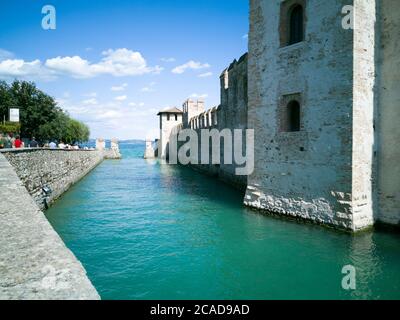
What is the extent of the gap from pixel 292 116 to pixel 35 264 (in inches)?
356

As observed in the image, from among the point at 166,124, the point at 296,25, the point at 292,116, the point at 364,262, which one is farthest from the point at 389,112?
the point at 166,124

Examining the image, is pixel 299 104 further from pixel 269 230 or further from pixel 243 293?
pixel 243 293

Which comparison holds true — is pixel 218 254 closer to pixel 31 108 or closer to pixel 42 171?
pixel 42 171

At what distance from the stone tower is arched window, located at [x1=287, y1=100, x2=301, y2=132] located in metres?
0.01

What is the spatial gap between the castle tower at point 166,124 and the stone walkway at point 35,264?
132 ft

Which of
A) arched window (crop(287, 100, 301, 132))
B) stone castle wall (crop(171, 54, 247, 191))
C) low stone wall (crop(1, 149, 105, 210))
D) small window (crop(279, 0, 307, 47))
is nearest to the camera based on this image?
low stone wall (crop(1, 149, 105, 210))

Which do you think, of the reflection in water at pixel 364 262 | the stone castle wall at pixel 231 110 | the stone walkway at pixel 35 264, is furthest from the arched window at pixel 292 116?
the stone walkway at pixel 35 264

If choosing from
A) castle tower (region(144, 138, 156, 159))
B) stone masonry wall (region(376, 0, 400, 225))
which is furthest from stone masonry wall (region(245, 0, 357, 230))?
castle tower (region(144, 138, 156, 159))

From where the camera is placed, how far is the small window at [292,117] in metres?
9.95

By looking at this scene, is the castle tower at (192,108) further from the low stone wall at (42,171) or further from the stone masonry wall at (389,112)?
the stone masonry wall at (389,112)

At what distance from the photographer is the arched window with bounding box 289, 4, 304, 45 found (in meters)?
9.66

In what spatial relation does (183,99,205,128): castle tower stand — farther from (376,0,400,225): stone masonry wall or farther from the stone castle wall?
(376,0,400,225): stone masonry wall

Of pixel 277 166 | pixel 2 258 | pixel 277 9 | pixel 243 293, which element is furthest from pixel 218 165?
pixel 2 258

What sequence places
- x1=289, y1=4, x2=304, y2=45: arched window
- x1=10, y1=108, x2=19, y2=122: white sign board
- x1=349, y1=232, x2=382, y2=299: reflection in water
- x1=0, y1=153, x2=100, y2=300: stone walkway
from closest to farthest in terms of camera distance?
x1=0, y1=153, x2=100, y2=300: stone walkway → x1=349, y1=232, x2=382, y2=299: reflection in water → x1=289, y1=4, x2=304, y2=45: arched window → x1=10, y1=108, x2=19, y2=122: white sign board
